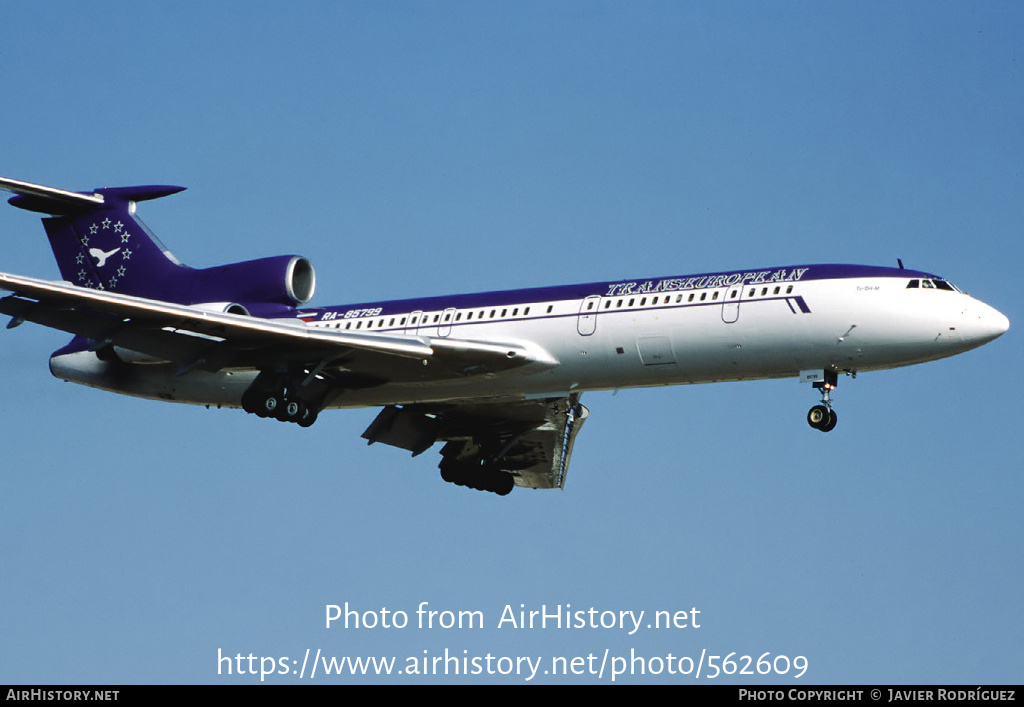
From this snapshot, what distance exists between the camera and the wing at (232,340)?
92.0ft

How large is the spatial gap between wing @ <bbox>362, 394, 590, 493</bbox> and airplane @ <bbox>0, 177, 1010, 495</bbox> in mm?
45

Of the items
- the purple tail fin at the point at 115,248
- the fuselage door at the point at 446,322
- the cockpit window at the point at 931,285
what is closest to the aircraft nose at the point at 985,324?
the cockpit window at the point at 931,285

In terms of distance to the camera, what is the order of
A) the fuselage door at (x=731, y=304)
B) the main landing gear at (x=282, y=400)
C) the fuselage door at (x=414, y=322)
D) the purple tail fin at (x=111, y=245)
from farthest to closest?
the purple tail fin at (x=111, y=245), the main landing gear at (x=282, y=400), the fuselage door at (x=414, y=322), the fuselage door at (x=731, y=304)

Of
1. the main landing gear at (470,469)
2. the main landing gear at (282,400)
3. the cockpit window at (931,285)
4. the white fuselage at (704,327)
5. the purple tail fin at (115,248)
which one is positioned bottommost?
the main landing gear at (282,400)

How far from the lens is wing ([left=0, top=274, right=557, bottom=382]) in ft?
92.0

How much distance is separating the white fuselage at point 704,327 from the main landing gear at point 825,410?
225 mm

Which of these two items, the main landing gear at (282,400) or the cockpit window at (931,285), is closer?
the cockpit window at (931,285)

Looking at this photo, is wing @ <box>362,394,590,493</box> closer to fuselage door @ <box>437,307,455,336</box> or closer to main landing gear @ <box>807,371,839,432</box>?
fuselage door @ <box>437,307,455,336</box>

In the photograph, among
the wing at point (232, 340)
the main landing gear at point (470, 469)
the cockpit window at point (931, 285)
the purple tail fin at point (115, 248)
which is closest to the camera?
the cockpit window at point (931, 285)

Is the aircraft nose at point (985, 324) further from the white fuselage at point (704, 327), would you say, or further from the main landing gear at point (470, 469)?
the main landing gear at point (470, 469)

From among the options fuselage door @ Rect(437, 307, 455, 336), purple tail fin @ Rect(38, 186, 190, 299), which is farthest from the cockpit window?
purple tail fin @ Rect(38, 186, 190, 299)

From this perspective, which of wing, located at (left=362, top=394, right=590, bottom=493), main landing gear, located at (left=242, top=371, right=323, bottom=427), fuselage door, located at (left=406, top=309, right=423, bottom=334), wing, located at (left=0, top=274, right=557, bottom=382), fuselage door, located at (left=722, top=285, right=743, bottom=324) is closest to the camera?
fuselage door, located at (left=722, top=285, right=743, bottom=324)

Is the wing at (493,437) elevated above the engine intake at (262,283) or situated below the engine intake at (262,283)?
below
